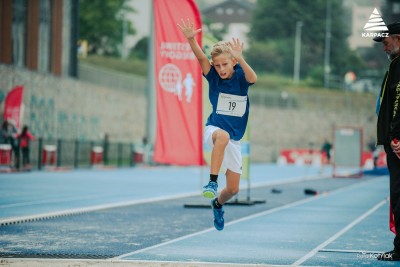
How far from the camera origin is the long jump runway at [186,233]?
30.5ft

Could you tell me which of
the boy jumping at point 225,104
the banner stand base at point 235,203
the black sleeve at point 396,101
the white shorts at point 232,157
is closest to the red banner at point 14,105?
the banner stand base at point 235,203

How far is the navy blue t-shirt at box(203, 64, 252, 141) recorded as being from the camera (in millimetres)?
9438

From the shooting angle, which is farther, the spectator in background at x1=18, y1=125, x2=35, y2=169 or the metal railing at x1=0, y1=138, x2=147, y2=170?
the metal railing at x1=0, y1=138, x2=147, y2=170

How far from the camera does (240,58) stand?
29.9 ft

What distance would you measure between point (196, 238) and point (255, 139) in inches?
2866

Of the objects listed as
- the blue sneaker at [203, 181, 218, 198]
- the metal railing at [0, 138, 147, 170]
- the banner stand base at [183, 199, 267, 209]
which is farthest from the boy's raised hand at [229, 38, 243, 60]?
the metal railing at [0, 138, 147, 170]

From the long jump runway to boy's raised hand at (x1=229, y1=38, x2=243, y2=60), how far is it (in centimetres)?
210

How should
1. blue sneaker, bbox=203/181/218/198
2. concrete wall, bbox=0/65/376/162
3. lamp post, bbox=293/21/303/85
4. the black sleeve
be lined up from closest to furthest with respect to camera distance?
the black sleeve
blue sneaker, bbox=203/181/218/198
concrete wall, bbox=0/65/376/162
lamp post, bbox=293/21/303/85

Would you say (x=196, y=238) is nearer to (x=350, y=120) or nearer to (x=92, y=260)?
(x=92, y=260)

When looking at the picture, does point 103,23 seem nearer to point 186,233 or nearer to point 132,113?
point 132,113

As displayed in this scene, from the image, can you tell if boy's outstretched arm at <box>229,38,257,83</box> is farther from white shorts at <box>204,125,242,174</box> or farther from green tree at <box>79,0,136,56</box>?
green tree at <box>79,0,136,56</box>

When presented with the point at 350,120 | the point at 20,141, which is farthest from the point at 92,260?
the point at 350,120

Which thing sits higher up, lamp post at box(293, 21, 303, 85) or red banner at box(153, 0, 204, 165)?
lamp post at box(293, 21, 303, 85)

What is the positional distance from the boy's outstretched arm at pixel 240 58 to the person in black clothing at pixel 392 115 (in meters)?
1.33
